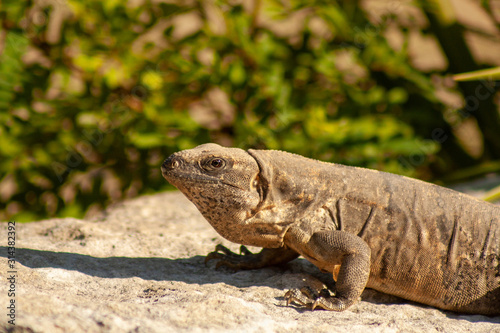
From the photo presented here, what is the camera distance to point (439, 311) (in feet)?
13.2

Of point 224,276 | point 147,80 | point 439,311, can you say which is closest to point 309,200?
point 224,276

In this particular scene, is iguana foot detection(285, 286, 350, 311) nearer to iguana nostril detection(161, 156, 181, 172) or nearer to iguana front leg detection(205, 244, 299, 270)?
iguana front leg detection(205, 244, 299, 270)

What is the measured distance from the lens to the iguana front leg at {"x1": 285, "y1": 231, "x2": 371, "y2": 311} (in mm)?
3600

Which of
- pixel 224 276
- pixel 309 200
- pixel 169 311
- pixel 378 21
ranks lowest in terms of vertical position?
pixel 224 276

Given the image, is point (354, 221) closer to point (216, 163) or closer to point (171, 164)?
point (216, 163)

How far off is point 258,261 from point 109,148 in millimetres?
2750

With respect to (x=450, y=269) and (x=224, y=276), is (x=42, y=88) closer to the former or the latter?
(x=224, y=276)

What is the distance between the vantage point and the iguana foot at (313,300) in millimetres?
3590

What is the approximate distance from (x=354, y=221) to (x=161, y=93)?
3.23m

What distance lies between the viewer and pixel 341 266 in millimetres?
3646

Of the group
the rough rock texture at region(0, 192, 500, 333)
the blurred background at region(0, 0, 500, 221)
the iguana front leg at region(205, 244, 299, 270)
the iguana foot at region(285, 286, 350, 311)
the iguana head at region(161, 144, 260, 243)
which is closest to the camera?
the rough rock texture at region(0, 192, 500, 333)

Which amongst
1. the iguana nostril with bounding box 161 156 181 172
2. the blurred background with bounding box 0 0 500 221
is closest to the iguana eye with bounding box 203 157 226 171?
the iguana nostril with bounding box 161 156 181 172

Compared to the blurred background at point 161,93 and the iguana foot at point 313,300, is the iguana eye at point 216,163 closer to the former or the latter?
the iguana foot at point 313,300

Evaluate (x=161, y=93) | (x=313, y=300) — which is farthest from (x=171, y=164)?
(x=161, y=93)
